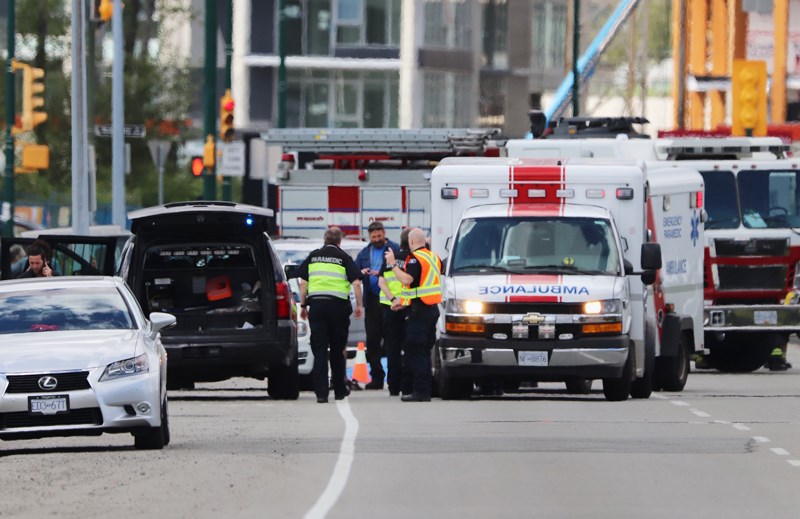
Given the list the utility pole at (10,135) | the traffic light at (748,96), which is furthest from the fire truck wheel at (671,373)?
the utility pole at (10,135)

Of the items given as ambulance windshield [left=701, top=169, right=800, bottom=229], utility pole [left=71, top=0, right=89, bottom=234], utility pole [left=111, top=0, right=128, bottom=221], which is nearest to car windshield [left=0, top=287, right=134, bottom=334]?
ambulance windshield [left=701, top=169, right=800, bottom=229]

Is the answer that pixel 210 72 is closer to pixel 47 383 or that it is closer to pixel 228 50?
pixel 228 50

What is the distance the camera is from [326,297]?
22094 mm

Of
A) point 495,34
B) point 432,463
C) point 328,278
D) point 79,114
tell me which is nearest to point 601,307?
point 328,278

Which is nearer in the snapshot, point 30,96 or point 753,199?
point 753,199

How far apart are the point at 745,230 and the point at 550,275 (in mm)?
7441

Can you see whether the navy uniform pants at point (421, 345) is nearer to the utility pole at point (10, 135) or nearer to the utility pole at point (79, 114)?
the utility pole at point (79, 114)

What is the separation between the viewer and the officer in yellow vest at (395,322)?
22.4 meters

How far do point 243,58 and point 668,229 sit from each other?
154 feet

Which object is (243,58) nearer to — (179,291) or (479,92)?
(479,92)

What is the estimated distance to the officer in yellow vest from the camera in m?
22.4

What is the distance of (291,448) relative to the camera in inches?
636

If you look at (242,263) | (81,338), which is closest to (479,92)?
(242,263)

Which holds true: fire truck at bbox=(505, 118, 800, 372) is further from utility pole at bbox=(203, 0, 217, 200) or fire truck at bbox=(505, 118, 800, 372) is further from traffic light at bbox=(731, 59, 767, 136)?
traffic light at bbox=(731, 59, 767, 136)
